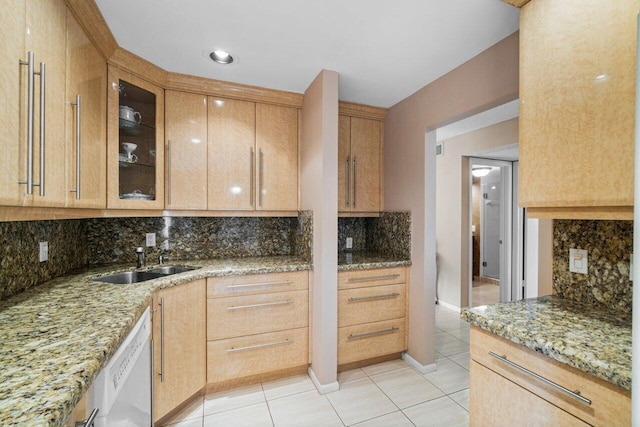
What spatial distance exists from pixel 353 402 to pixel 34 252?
7.14 feet

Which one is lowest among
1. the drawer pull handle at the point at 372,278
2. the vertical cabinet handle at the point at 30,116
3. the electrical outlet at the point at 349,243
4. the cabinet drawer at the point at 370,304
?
the cabinet drawer at the point at 370,304

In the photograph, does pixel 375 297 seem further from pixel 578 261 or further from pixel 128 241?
pixel 128 241

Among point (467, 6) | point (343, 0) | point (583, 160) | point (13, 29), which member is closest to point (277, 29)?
point (343, 0)

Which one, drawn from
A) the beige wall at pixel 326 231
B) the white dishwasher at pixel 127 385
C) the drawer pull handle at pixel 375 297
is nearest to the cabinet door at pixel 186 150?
the beige wall at pixel 326 231

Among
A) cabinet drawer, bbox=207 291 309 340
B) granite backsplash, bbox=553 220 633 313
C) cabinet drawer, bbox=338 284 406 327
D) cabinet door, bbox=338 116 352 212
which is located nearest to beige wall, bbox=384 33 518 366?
cabinet drawer, bbox=338 284 406 327

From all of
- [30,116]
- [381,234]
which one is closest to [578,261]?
[381,234]

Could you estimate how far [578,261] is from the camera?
1395mm

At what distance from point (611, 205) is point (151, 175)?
2.58 meters

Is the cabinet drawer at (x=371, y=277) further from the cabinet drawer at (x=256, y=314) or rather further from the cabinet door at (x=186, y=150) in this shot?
the cabinet door at (x=186, y=150)

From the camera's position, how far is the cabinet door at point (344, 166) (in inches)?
109

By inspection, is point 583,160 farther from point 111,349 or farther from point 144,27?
point 144,27

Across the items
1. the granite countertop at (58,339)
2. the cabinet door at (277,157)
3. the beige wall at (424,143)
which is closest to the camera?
the granite countertop at (58,339)

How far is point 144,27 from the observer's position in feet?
5.40

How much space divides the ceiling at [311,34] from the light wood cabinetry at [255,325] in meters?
1.55
